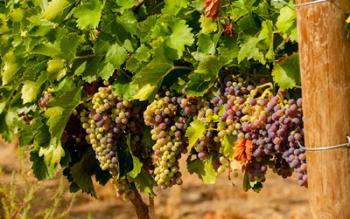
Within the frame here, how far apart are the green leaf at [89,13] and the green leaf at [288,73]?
0.83 metres

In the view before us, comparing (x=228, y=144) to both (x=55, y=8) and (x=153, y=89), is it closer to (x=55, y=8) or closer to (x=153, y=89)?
(x=153, y=89)

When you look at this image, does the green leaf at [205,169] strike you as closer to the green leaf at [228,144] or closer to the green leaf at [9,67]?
the green leaf at [228,144]

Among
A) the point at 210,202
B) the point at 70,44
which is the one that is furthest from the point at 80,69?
the point at 210,202

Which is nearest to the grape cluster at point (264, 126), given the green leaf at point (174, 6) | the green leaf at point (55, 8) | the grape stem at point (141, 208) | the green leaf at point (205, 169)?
the green leaf at point (205, 169)

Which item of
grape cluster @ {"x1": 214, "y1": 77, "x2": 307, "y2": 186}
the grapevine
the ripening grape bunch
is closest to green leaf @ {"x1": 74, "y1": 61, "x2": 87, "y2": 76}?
the grapevine

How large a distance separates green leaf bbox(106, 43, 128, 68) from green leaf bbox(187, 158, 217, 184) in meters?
0.47

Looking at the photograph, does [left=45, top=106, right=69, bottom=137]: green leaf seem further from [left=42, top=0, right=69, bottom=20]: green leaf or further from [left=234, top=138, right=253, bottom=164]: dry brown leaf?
[left=234, top=138, right=253, bottom=164]: dry brown leaf

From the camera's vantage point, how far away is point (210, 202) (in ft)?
23.7

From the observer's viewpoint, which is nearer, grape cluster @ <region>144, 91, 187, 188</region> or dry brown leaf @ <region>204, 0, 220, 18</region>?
dry brown leaf @ <region>204, 0, 220, 18</region>

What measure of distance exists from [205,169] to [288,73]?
24.8 inches

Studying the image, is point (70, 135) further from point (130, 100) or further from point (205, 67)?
point (205, 67)

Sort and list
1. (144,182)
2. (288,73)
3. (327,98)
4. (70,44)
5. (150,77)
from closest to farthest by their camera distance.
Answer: (327,98) < (288,73) < (150,77) < (70,44) < (144,182)

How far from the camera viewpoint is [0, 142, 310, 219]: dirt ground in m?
→ 7.01

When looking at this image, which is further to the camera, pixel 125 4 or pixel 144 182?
pixel 144 182
